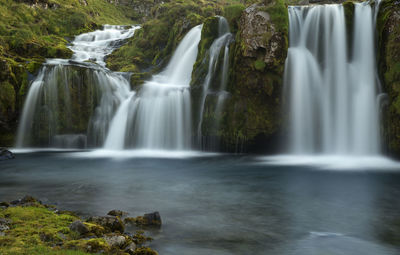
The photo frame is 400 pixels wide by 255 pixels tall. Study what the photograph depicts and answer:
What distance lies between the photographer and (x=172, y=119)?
19.8 m

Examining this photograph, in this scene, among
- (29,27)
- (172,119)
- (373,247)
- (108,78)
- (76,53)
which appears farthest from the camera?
(29,27)

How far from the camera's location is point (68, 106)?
846 inches

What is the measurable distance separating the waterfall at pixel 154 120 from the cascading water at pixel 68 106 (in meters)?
1.04

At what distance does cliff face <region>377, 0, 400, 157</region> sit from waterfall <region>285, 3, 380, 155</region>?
619 mm

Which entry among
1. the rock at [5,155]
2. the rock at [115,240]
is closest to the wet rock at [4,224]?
the rock at [115,240]

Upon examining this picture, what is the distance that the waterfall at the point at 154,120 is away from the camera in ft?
64.8

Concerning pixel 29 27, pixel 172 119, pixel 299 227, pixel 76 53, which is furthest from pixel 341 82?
pixel 29 27

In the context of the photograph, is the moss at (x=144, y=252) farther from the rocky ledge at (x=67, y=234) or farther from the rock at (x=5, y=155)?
the rock at (x=5, y=155)

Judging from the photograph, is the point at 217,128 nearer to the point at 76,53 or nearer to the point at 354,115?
the point at 354,115

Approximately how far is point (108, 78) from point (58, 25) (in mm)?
23410

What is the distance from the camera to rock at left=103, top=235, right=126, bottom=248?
4805 millimetres

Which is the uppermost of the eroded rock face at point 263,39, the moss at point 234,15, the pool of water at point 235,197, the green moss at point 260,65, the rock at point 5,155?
the moss at point 234,15

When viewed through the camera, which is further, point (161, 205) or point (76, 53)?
point (76, 53)

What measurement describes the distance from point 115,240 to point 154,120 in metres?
15.5
